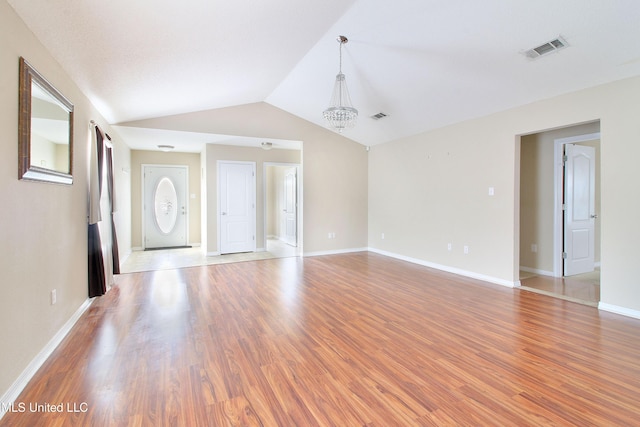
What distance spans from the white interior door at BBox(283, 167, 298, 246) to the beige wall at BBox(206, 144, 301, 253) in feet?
1.96

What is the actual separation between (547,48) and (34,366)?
5202mm

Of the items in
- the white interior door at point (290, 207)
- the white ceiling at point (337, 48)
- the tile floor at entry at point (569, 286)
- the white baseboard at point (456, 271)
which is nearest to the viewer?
the white ceiling at point (337, 48)

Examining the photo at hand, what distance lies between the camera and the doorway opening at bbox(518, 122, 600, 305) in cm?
481

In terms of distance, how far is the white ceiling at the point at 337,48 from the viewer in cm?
238

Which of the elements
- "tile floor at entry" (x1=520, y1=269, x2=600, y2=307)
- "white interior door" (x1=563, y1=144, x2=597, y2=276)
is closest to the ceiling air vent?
"white interior door" (x1=563, y1=144, x2=597, y2=276)

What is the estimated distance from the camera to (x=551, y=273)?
4992mm

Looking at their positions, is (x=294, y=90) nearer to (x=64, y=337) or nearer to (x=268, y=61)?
(x=268, y=61)

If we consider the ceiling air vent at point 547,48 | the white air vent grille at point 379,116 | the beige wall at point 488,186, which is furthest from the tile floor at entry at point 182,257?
the ceiling air vent at point 547,48

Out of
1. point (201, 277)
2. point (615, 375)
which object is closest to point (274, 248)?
point (201, 277)

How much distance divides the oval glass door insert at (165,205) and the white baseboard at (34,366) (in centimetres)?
483

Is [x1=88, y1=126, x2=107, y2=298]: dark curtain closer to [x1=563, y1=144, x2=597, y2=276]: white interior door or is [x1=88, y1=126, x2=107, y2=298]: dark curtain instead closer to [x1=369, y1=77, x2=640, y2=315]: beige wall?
[x1=369, y1=77, x2=640, y2=315]: beige wall

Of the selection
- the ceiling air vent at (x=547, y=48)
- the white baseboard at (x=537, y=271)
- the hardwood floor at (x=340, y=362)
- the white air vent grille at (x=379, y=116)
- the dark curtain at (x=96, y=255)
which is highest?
the white air vent grille at (x=379, y=116)

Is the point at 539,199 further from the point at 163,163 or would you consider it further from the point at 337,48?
the point at 163,163

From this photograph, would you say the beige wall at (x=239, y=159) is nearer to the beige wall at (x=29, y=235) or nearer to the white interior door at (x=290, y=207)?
the white interior door at (x=290, y=207)
